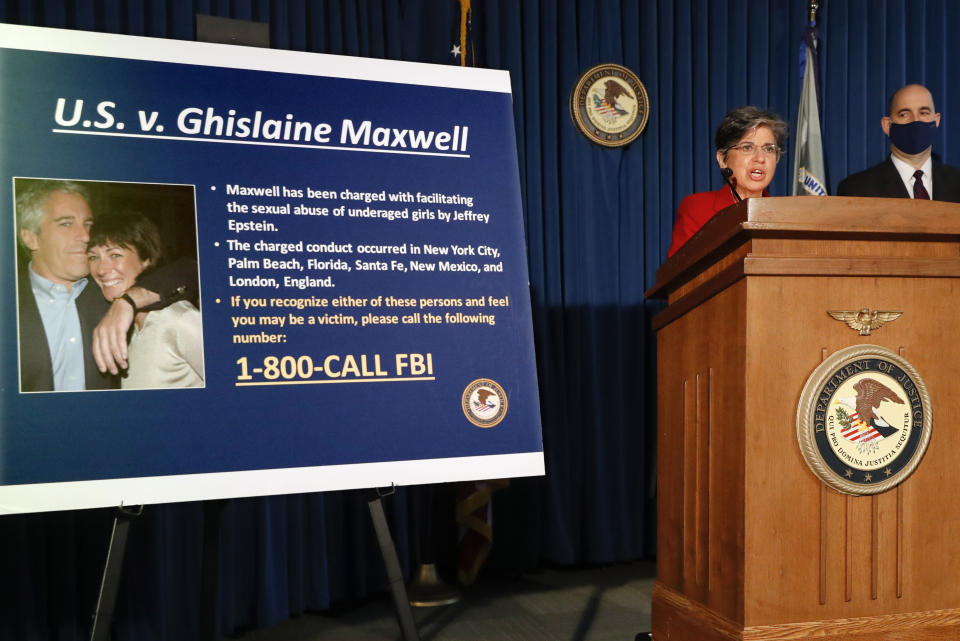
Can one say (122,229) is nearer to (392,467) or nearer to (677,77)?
(392,467)

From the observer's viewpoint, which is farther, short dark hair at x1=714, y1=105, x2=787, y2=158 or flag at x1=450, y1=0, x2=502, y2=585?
flag at x1=450, y1=0, x2=502, y2=585

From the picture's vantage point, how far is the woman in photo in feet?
5.05

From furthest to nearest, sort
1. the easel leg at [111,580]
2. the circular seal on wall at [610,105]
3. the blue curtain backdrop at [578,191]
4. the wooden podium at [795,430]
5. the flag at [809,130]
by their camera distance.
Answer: the flag at [809,130]
the circular seal on wall at [610,105]
the blue curtain backdrop at [578,191]
the easel leg at [111,580]
the wooden podium at [795,430]

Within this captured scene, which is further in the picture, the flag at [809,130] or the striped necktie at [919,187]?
the flag at [809,130]

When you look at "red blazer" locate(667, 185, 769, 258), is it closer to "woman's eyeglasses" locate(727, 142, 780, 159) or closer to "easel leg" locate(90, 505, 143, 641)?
"woman's eyeglasses" locate(727, 142, 780, 159)

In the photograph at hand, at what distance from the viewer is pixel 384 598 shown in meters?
2.94

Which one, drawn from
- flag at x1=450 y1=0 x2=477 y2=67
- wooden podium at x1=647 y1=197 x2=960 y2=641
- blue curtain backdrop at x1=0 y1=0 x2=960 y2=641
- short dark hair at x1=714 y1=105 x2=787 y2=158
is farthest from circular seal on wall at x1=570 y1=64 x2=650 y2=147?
wooden podium at x1=647 y1=197 x2=960 y2=641

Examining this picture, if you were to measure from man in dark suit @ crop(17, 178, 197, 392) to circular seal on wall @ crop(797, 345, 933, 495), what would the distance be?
1.26 meters

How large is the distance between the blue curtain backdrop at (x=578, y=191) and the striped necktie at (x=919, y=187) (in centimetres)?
68

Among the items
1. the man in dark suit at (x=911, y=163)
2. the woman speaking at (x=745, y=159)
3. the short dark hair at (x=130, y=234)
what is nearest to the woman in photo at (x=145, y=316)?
the short dark hair at (x=130, y=234)

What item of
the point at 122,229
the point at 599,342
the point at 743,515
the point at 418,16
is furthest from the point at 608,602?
the point at 418,16

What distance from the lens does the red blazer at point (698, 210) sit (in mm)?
2072

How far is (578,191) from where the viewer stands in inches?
132

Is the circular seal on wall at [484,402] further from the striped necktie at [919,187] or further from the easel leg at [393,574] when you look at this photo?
the striped necktie at [919,187]
